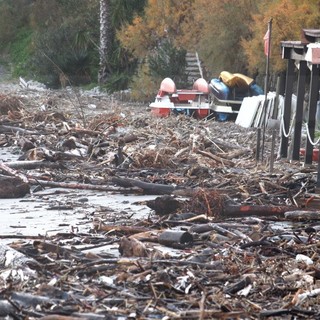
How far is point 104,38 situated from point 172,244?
29419mm

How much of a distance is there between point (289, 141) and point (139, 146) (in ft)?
9.49

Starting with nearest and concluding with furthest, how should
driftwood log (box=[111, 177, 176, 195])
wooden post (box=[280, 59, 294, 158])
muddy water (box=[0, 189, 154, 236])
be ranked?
muddy water (box=[0, 189, 154, 236]), driftwood log (box=[111, 177, 176, 195]), wooden post (box=[280, 59, 294, 158])

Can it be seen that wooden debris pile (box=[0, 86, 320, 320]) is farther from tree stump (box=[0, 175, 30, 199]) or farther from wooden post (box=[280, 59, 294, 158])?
wooden post (box=[280, 59, 294, 158])

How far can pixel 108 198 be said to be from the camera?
13.7m

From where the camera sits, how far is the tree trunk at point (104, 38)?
3828cm

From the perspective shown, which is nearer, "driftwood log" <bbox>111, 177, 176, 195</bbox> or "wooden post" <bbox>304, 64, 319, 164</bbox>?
"driftwood log" <bbox>111, 177, 176, 195</bbox>

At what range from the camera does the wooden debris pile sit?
7609 millimetres

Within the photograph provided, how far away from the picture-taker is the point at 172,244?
9.73 metres

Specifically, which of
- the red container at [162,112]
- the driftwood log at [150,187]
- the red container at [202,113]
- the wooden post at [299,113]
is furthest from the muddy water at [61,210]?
the red container at [202,113]

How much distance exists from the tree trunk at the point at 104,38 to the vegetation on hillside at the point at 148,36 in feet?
0.73

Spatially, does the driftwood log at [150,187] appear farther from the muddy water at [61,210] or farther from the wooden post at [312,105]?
the wooden post at [312,105]

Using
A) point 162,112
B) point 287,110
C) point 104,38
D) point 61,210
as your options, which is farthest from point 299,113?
point 104,38

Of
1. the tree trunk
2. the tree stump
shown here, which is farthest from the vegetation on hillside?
the tree stump

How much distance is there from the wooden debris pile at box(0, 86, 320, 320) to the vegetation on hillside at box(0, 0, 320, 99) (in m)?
9.58
